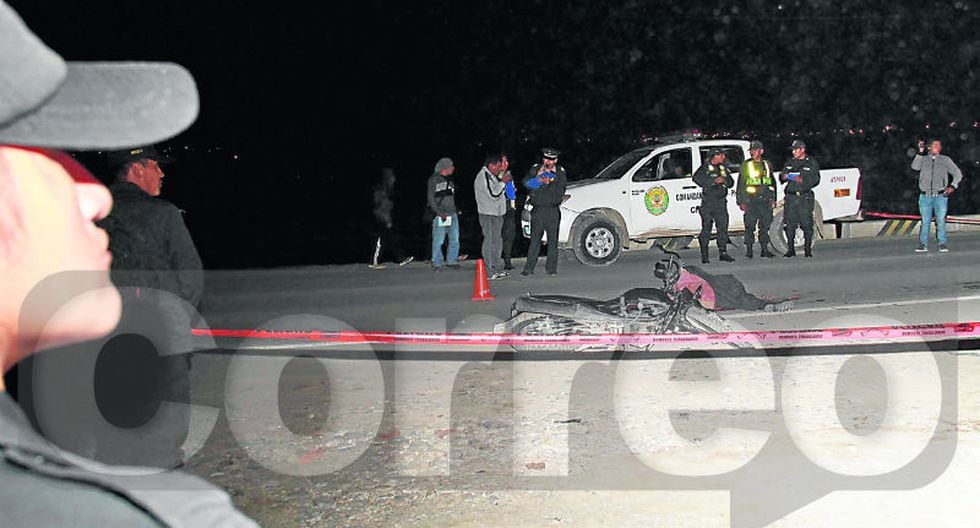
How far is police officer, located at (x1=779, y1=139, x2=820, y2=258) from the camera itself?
14.5 metres

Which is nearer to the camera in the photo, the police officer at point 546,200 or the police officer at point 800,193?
the police officer at point 546,200

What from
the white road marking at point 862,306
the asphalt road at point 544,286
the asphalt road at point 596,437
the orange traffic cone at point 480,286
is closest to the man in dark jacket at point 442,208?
the asphalt road at point 544,286

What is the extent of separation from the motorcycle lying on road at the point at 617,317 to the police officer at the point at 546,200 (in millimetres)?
5452

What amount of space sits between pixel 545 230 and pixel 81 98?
13.0 meters

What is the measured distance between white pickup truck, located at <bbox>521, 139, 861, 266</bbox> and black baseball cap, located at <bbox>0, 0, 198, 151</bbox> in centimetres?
1418

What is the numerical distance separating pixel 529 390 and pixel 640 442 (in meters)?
1.36

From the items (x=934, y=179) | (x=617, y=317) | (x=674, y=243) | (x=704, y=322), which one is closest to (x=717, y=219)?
(x=674, y=243)

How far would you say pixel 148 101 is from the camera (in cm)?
87

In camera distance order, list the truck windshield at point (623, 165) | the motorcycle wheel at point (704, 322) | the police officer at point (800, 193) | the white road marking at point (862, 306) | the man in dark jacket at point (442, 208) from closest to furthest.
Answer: the motorcycle wheel at point (704, 322) < the white road marking at point (862, 306) < the man in dark jacket at point (442, 208) < the police officer at point (800, 193) < the truck windshield at point (623, 165)

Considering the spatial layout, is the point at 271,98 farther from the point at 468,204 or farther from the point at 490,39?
the point at 468,204

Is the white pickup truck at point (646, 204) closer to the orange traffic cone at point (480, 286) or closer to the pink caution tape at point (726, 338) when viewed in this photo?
the orange traffic cone at point (480, 286)

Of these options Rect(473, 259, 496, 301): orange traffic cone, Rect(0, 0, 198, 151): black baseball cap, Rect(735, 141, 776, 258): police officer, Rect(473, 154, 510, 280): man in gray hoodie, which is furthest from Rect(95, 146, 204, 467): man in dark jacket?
Rect(735, 141, 776, 258): police officer

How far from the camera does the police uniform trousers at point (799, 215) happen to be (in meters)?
14.6

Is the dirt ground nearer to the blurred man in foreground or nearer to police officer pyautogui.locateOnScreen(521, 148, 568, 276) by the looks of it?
the blurred man in foreground
